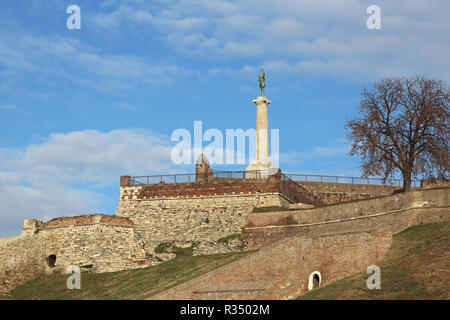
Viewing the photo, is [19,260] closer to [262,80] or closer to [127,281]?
[127,281]

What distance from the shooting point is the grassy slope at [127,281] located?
140 feet

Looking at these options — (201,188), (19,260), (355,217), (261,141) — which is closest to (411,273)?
(355,217)

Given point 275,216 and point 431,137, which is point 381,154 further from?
point 275,216

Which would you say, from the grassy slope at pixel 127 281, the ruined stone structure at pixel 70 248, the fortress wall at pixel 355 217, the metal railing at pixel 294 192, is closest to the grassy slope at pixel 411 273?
the fortress wall at pixel 355 217

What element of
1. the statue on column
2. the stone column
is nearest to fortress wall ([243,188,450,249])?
the stone column

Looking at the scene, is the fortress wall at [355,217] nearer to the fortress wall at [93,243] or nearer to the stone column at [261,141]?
the stone column at [261,141]

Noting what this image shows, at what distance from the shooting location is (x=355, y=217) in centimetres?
4525

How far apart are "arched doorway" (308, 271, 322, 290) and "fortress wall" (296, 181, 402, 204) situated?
2277 centimetres

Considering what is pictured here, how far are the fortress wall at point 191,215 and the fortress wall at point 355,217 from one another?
2003 mm

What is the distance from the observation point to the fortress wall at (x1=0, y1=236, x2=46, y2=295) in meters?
49.7
